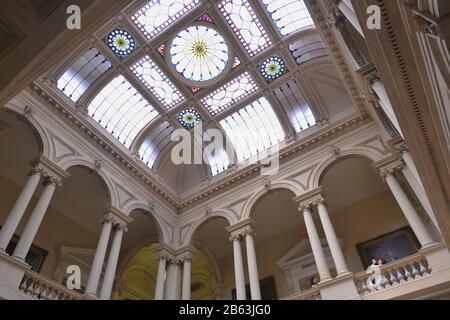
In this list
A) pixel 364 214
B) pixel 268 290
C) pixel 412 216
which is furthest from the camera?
pixel 268 290

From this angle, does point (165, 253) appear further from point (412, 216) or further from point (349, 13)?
point (349, 13)

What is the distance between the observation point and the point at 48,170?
9.52 meters

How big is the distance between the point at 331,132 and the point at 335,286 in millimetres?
5023

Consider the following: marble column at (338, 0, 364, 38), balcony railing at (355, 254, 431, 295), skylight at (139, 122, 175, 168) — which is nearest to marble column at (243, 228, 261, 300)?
balcony railing at (355, 254, 431, 295)

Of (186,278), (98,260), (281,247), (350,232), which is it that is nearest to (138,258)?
(186,278)

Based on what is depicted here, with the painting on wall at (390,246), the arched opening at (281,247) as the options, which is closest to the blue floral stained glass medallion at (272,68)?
the arched opening at (281,247)

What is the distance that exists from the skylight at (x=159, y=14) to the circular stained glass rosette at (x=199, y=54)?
612mm

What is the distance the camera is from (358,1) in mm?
4008

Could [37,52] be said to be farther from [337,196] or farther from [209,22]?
[337,196]

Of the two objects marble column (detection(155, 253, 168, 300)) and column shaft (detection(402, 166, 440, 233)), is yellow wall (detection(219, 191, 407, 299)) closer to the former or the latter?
column shaft (detection(402, 166, 440, 233))

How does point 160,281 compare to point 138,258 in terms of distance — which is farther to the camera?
point 138,258

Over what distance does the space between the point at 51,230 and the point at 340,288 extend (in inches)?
382

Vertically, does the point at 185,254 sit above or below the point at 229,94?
below

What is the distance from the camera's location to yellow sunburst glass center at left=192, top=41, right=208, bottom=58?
39.7ft
